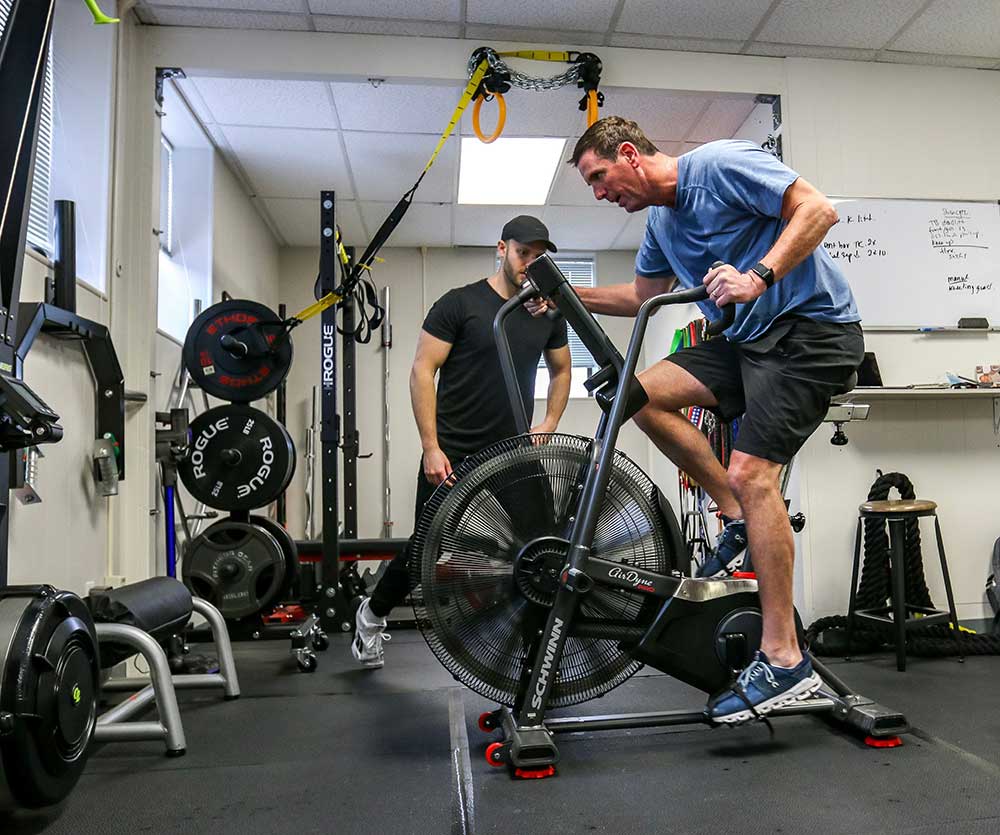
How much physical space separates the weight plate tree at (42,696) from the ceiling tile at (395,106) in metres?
2.92

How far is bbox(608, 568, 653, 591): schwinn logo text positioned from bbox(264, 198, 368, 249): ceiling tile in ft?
13.8

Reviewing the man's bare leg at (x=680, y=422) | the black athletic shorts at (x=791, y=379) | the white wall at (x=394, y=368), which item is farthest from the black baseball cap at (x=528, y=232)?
the white wall at (x=394, y=368)

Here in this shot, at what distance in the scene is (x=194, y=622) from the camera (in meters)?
3.33

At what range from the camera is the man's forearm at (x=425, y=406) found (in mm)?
2279

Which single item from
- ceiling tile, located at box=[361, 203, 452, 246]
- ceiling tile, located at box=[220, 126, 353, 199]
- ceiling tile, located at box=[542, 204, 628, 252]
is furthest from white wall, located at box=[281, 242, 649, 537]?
ceiling tile, located at box=[220, 126, 353, 199]

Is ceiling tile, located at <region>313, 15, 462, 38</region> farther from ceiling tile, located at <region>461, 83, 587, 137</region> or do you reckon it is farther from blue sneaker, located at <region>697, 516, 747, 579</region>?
blue sneaker, located at <region>697, 516, 747, 579</region>

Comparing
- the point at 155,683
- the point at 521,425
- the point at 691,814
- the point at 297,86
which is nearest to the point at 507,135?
the point at 297,86

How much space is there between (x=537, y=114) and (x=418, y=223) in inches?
74.2

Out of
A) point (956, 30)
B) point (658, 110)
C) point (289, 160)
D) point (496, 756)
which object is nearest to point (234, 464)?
point (496, 756)

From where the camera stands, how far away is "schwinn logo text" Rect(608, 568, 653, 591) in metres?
1.65

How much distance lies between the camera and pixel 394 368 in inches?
244

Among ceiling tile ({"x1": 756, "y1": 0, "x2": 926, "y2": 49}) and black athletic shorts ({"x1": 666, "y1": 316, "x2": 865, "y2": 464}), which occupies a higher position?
ceiling tile ({"x1": 756, "y1": 0, "x2": 926, "y2": 49})

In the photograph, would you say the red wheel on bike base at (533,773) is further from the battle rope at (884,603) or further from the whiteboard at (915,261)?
the whiteboard at (915,261)

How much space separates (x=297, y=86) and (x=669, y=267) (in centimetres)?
248
